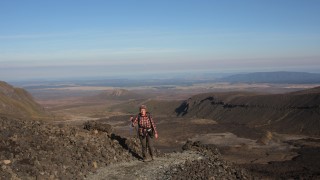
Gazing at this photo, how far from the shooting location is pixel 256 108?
2689 inches

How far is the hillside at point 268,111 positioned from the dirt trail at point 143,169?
42.5 meters

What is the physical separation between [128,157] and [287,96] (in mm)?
58803

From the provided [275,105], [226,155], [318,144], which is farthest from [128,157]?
[275,105]

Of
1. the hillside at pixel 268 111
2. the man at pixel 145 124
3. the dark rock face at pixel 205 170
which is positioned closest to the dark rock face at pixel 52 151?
the man at pixel 145 124

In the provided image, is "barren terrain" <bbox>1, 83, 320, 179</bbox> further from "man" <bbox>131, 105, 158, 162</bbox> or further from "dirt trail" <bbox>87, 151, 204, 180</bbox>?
"man" <bbox>131, 105, 158, 162</bbox>

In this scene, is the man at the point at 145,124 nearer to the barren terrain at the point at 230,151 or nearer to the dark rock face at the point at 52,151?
the barren terrain at the point at 230,151

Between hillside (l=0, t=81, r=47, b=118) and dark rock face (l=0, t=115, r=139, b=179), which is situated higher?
dark rock face (l=0, t=115, r=139, b=179)

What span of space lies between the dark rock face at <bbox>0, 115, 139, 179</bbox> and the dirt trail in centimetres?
39

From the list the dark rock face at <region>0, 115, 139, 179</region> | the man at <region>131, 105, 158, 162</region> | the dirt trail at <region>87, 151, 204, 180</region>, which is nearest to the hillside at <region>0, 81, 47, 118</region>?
the dark rock face at <region>0, 115, 139, 179</region>

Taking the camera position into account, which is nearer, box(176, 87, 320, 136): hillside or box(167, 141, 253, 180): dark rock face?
box(167, 141, 253, 180): dark rock face

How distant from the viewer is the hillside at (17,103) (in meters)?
60.5

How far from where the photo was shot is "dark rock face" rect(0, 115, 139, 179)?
10350 mm

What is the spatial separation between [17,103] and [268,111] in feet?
130

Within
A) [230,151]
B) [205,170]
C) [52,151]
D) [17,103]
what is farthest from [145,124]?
[17,103]
